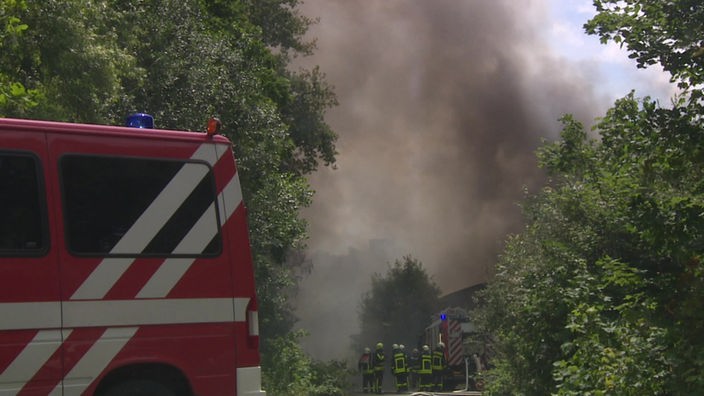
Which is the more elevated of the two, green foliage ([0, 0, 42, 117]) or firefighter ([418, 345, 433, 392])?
green foliage ([0, 0, 42, 117])

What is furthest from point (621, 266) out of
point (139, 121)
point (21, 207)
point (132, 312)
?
point (21, 207)

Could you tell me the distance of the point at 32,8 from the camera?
1012 centimetres

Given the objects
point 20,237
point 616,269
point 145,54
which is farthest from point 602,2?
point 145,54

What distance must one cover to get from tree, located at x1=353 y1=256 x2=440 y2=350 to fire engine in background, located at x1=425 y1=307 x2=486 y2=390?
15.7 metres

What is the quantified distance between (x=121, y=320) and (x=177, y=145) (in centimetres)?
120

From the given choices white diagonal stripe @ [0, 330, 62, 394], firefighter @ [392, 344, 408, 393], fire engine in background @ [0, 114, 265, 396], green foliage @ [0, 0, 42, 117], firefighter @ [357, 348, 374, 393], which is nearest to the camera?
white diagonal stripe @ [0, 330, 62, 394]

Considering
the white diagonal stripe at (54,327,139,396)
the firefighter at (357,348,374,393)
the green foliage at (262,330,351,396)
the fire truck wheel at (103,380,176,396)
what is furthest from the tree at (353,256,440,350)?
the white diagonal stripe at (54,327,139,396)

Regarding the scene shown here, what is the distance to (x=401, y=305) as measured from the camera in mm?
48031

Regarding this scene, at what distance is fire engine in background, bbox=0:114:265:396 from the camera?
5.25 meters

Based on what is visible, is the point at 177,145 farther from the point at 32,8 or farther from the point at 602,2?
the point at 602,2

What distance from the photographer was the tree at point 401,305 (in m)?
47.1

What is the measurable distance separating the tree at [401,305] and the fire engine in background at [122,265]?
1606 inches

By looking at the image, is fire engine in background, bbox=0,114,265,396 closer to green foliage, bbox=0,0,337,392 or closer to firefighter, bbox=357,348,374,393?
green foliage, bbox=0,0,337,392

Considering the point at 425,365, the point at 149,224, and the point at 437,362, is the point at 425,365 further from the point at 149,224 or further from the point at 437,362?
the point at 149,224
